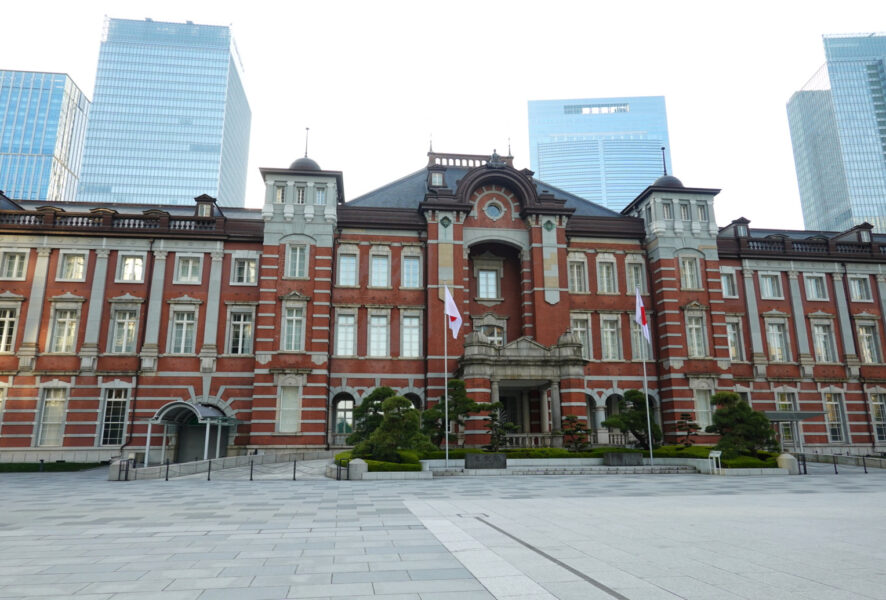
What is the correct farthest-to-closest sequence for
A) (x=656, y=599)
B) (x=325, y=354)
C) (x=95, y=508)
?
(x=325, y=354)
(x=95, y=508)
(x=656, y=599)

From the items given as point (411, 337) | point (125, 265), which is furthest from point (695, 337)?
point (125, 265)

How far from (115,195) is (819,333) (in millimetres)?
117509

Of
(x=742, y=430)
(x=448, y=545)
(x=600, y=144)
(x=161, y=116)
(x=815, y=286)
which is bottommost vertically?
(x=448, y=545)

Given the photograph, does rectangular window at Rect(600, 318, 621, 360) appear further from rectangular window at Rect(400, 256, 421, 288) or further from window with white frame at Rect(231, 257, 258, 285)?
window with white frame at Rect(231, 257, 258, 285)

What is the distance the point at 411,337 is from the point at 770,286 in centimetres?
2378

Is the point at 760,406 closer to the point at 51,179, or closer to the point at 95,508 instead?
the point at 95,508

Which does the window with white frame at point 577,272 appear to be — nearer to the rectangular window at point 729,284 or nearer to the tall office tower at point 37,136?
the rectangular window at point 729,284

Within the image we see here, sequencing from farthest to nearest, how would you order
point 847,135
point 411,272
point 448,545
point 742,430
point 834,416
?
1. point 847,135
2. point 834,416
3. point 411,272
4. point 742,430
5. point 448,545

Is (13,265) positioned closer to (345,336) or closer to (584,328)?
(345,336)

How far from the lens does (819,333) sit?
1426 inches

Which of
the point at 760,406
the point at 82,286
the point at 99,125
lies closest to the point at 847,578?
the point at 760,406

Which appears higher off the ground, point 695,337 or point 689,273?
point 689,273

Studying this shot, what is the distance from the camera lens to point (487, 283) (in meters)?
34.9

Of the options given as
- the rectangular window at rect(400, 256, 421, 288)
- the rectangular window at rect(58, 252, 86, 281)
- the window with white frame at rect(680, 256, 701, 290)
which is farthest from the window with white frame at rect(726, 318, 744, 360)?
the rectangular window at rect(58, 252, 86, 281)
